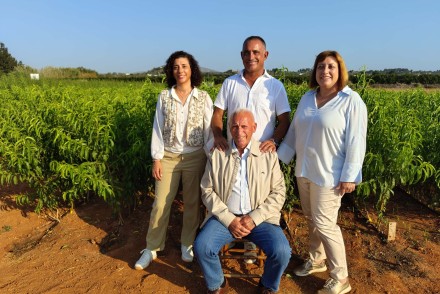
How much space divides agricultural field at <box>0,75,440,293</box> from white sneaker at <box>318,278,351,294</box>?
0.19 m

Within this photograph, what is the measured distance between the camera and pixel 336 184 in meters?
2.66

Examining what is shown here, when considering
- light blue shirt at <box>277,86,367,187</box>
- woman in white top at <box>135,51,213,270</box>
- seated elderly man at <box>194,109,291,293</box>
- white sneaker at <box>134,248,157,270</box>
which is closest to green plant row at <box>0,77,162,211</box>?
woman in white top at <box>135,51,213,270</box>

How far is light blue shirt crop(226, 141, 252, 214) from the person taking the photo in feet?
9.28

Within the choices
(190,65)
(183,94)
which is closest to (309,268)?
(183,94)

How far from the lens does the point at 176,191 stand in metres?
3.35

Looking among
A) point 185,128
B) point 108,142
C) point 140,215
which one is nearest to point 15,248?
point 140,215

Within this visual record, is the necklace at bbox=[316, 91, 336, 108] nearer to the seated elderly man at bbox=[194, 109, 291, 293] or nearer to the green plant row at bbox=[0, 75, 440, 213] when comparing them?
the seated elderly man at bbox=[194, 109, 291, 293]

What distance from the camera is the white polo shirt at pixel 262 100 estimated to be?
2.97 m

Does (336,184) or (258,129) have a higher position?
(258,129)

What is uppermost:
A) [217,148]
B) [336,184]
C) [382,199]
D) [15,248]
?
[217,148]

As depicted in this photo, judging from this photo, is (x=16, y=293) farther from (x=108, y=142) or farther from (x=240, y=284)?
(x=240, y=284)

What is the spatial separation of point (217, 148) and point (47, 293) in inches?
78.4

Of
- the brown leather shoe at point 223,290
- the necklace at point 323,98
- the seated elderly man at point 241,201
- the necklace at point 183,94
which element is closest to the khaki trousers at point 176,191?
the seated elderly man at point 241,201

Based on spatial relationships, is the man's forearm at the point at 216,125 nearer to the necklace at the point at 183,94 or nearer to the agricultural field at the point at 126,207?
the necklace at the point at 183,94
